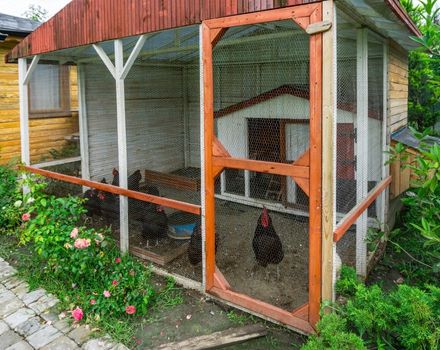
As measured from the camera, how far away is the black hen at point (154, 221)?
14.0ft

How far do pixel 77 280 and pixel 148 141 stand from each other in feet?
12.6

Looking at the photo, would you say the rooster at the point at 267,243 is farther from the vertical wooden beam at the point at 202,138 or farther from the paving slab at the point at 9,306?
the paving slab at the point at 9,306

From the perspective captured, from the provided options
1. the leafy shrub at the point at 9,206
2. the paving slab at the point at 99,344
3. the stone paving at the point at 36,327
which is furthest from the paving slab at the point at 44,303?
the leafy shrub at the point at 9,206

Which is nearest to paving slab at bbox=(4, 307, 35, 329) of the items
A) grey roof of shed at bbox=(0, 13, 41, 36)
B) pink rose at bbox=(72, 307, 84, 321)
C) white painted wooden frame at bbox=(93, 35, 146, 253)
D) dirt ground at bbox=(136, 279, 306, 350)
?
pink rose at bbox=(72, 307, 84, 321)

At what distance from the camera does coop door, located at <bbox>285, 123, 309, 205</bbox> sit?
474cm

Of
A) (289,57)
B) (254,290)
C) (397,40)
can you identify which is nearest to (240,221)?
(254,290)

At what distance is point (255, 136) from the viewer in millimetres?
5109

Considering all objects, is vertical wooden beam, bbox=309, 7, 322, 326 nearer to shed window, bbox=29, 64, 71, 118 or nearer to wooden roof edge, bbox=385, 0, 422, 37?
wooden roof edge, bbox=385, 0, 422, 37

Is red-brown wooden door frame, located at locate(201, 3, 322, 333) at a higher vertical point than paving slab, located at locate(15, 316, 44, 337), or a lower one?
higher

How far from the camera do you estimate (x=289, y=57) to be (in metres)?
4.52

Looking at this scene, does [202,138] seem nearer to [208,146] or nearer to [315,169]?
[208,146]

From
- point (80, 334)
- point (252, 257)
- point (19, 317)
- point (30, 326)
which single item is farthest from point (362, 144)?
point (19, 317)

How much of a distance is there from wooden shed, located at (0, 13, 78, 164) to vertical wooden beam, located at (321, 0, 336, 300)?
591 cm

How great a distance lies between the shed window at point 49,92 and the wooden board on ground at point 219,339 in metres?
5.83
